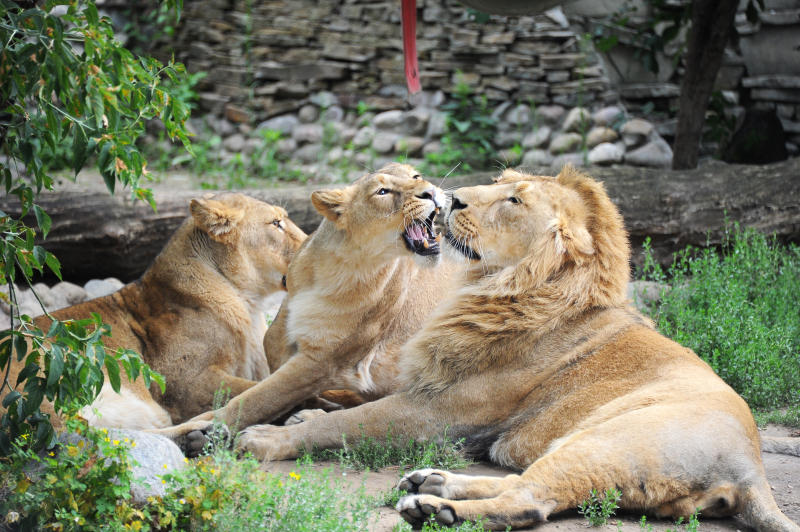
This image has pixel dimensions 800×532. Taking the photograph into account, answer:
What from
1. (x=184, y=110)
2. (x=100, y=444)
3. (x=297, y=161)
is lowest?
(x=297, y=161)

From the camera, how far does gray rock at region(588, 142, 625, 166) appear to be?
10992mm

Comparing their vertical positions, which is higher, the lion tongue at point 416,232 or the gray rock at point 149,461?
the lion tongue at point 416,232

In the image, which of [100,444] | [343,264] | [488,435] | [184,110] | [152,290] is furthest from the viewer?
[152,290]

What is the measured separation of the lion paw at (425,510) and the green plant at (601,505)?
1.70 feet

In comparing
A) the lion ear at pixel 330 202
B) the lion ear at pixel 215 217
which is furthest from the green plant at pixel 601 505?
the lion ear at pixel 215 217

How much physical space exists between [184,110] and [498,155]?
8365 mm

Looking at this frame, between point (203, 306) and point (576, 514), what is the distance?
8.82ft

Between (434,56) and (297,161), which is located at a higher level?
(434,56)

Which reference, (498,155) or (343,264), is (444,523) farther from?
(498,155)

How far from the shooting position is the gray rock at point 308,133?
40.5 feet

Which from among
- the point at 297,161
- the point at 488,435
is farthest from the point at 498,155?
the point at 488,435

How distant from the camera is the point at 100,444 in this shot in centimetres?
324

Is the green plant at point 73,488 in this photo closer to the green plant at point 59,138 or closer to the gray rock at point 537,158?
the green plant at point 59,138

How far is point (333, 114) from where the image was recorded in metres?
12.5
